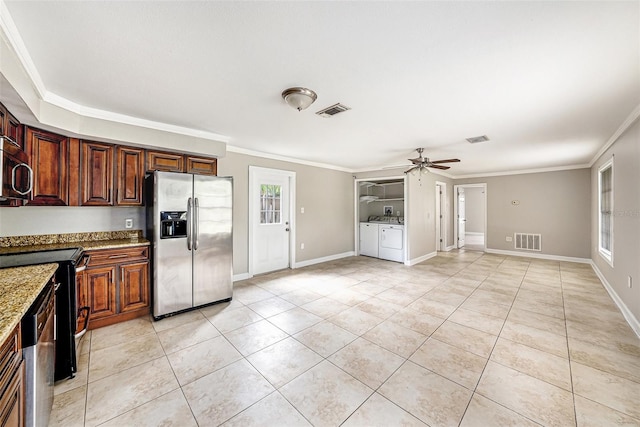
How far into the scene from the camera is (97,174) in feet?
9.71

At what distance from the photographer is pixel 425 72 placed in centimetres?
198

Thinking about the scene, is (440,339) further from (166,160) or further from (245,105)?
(166,160)

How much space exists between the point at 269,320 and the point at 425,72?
296 cm

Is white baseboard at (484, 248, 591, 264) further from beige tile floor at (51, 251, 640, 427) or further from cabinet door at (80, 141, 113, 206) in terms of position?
cabinet door at (80, 141, 113, 206)

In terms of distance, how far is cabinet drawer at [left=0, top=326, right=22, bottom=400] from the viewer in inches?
37.8

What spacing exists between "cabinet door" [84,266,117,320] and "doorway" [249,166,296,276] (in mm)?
2115

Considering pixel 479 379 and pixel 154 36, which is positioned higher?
pixel 154 36

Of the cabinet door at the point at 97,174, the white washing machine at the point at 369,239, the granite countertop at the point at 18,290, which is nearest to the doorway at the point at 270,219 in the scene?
the cabinet door at the point at 97,174

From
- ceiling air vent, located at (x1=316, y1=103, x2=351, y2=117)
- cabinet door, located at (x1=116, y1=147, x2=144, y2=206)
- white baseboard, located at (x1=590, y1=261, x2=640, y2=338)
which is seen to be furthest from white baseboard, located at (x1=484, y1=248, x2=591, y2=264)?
cabinet door, located at (x1=116, y1=147, x2=144, y2=206)

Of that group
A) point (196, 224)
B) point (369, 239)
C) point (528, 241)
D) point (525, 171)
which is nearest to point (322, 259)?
point (369, 239)

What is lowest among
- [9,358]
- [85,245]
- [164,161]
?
[9,358]

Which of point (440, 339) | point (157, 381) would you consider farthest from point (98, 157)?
point (440, 339)

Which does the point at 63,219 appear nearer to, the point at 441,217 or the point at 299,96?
the point at 299,96

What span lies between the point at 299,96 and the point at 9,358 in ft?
7.56
